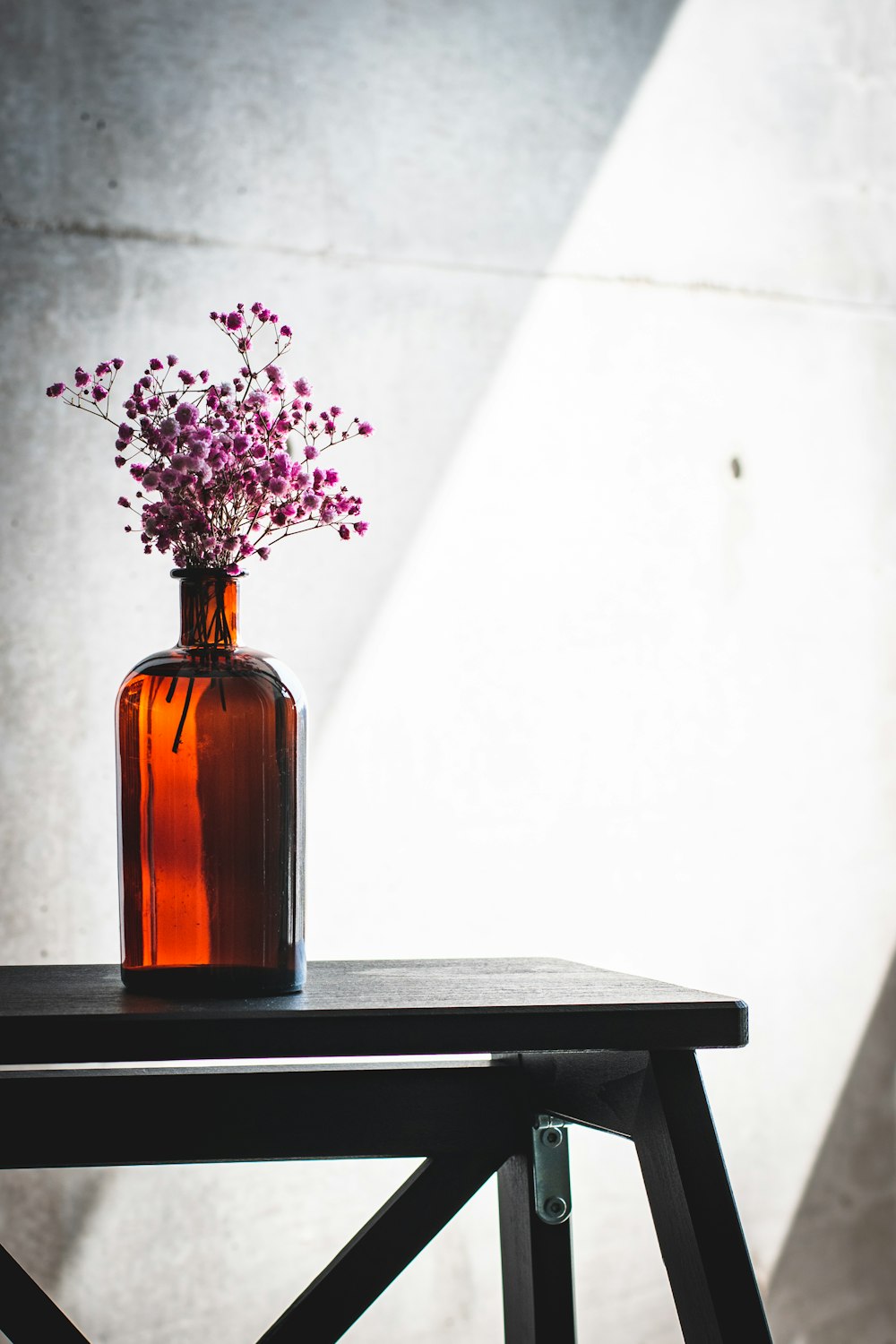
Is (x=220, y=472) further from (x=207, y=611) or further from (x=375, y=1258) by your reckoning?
(x=375, y=1258)

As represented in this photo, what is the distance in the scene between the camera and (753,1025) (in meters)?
2.28

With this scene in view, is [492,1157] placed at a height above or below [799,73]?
below

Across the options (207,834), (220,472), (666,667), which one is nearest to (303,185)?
(666,667)

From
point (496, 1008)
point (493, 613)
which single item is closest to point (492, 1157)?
point (496, 1008)

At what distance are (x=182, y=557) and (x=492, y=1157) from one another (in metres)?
0.60

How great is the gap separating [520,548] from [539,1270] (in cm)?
124

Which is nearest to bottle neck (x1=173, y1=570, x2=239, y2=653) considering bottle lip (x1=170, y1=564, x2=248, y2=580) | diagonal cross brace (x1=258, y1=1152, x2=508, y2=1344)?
bottle lip (x1=170, y1=564, x2=248, y2=580)

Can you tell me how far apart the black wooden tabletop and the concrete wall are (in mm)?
1024

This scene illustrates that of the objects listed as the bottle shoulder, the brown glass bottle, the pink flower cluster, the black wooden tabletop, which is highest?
the pink flower cluster

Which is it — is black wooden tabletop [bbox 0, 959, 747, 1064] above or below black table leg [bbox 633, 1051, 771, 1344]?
above

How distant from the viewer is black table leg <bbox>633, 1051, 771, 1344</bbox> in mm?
942

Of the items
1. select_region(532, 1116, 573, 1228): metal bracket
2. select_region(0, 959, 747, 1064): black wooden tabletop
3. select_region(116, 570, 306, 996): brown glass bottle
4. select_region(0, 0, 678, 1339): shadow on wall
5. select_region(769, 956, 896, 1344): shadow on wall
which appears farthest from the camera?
select_region(769, 956, 896, 1344): shadow on wall

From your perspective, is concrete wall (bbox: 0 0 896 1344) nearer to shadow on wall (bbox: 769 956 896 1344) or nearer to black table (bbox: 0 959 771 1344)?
shadow on wall (bbox: 769 956 896 1344)

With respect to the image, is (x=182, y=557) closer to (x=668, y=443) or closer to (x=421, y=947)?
(x=421, y=947)
